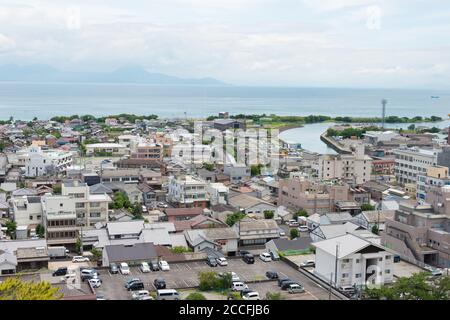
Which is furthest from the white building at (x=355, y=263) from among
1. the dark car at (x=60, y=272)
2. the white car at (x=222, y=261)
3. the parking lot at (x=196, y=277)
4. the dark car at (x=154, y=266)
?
the dark car at (x=60, y=272)

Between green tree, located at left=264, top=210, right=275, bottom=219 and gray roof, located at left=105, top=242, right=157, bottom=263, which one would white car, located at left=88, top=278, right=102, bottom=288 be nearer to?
gray roof, located at left=105, top=242, right=157, bottom=263

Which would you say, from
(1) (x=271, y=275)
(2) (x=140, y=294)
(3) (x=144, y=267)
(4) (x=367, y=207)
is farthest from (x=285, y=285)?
(4) (x=367, y=207)

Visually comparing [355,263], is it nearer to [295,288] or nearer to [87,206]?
[295,288]

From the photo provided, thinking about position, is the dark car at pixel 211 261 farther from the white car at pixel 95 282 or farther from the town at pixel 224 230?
the white car at pixel 95 282

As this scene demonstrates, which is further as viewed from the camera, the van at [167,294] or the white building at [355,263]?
the white building at [355,263]

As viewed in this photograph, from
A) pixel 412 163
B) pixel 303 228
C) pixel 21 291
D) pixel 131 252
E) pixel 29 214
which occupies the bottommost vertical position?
pixel 303 228
